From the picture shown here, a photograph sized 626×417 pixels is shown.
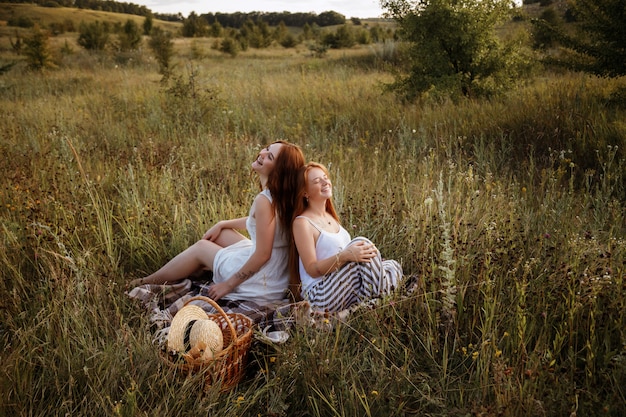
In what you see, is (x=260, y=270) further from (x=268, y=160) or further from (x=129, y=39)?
(x=129, y=39)

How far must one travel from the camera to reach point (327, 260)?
2.92 metres

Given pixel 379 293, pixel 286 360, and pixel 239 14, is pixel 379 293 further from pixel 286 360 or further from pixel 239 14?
pixel 239 14

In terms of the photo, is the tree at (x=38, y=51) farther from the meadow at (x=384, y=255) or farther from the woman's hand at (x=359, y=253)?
the woman's hand at (x=359, y=253)

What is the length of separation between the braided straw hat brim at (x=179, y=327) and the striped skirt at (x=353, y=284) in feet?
2.26

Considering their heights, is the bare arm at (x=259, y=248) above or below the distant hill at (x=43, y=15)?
below

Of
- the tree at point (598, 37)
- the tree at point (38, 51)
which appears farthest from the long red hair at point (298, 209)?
the tree at point (38, 51)

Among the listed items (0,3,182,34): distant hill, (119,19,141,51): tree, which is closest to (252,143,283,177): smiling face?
(119,19,141,51): tree

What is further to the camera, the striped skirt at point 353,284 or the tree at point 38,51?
the tree at point 38,51

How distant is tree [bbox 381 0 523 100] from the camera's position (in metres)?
7.40

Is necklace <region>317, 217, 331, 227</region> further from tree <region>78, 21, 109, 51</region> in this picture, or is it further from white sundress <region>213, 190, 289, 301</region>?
tree <region>78, 21, 109, 51</region>

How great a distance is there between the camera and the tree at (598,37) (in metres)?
5.59

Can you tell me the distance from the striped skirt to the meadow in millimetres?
141

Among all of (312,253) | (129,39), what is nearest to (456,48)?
(312,253)

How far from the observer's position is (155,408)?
6.86ft
